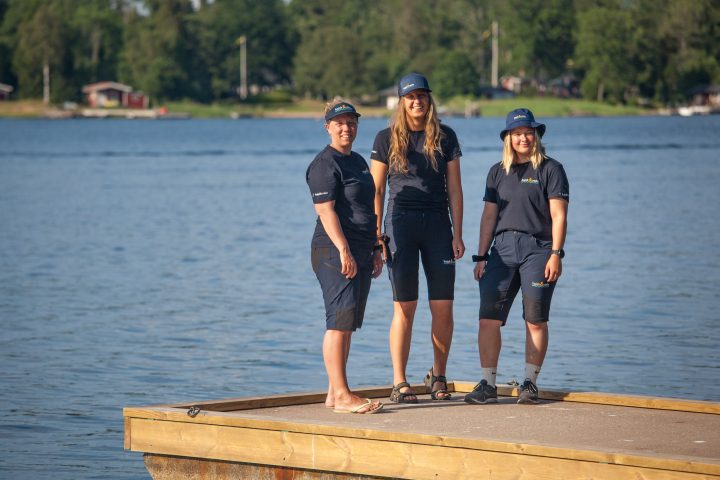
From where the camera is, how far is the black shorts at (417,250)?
8.62 m

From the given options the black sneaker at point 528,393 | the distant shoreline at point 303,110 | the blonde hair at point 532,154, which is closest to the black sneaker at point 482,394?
the black sneaker at point 528,393

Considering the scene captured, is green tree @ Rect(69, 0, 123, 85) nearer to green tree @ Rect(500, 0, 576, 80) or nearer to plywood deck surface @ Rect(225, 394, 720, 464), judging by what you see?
green tree @ Rect(500, 0, 576, 80)

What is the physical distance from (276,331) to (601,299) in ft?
16.0

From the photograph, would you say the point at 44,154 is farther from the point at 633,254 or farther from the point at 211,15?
the point at 211,15

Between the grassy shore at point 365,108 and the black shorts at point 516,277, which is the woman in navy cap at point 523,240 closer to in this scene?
the black shorts at point 516,277

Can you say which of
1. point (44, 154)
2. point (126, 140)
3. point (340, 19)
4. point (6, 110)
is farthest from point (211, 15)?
point (44, 154)

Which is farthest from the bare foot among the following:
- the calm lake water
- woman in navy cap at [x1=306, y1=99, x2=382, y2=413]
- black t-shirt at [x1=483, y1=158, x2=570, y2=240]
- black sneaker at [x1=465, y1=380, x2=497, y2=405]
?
the calm lake water

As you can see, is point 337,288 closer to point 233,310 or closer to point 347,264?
point 347,264

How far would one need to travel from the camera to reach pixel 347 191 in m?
8.14

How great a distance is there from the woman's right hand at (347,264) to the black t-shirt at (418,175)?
0.67 meters

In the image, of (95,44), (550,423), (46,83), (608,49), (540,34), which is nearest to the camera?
(550,423)

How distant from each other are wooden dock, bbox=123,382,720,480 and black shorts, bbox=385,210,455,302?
733mm

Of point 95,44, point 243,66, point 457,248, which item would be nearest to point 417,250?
point 457,248

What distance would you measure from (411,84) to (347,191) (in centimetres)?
88
